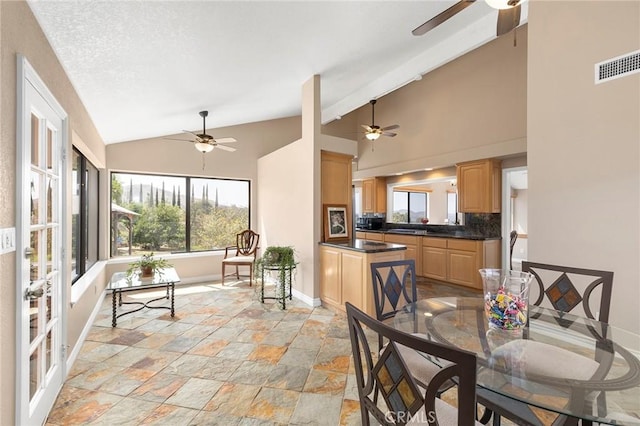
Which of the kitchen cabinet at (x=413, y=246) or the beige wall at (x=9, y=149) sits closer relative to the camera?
the beige wall at (x=9, y=149)

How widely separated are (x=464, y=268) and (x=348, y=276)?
2599 millimetres

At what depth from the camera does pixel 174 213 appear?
17.3 ft

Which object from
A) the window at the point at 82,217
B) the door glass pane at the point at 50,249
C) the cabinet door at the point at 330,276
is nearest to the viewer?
the door glass pane at the point at 50,249

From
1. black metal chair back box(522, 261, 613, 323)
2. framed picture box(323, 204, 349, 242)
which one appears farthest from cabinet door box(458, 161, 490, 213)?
black metal chair back box(522, 261, 613, 323)

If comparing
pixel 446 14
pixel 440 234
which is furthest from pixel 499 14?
pixel 440 234

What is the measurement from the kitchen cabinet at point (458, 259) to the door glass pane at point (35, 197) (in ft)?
17.6

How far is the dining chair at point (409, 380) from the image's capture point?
0.78 m

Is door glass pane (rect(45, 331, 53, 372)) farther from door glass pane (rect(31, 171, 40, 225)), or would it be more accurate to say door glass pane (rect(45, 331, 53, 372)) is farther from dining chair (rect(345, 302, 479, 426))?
dining chair (rect(345, 302, 479, 426))

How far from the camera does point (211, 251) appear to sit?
557 cm

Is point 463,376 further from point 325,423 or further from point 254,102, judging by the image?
point 254,102

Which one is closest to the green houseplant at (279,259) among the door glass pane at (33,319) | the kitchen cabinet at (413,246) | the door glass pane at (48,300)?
the door glass pane at (48,300)

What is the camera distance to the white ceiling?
1938mm

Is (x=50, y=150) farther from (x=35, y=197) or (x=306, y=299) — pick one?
(x=306, y=299)

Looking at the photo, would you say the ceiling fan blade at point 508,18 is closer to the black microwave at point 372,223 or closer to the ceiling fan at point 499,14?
the ceiling fan at point 499,14
